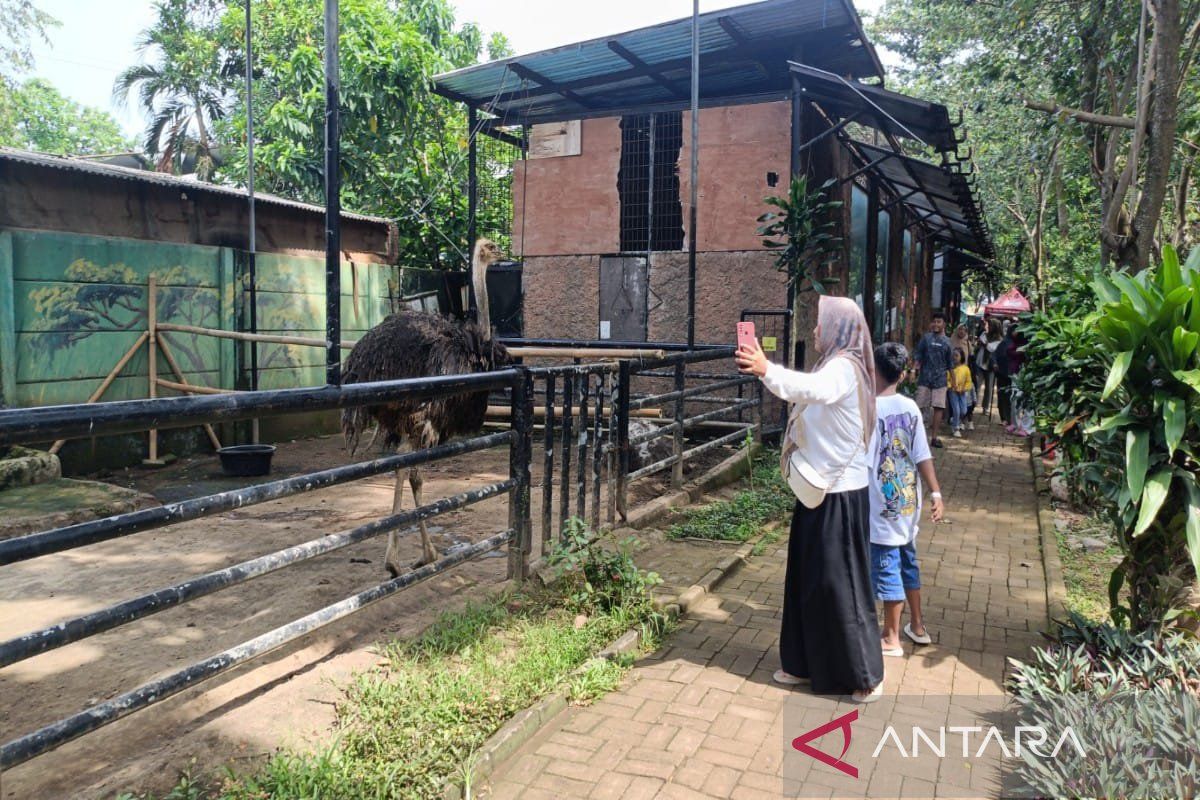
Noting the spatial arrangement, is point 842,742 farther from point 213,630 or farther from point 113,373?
point 113,373

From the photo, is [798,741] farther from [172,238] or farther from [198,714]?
[172,238]

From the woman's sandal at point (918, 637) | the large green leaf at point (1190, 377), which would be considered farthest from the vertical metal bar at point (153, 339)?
the large green leaf at point (1190, 377)

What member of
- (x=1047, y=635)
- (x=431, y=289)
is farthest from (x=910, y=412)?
(x=431, y=289)

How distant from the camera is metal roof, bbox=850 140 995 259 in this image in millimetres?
11273

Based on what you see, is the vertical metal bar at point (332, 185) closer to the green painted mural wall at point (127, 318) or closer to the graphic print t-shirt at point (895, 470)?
the graphic print t-shirt at point (895, 470)

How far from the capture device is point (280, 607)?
191 inches

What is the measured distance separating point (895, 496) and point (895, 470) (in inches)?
5.4

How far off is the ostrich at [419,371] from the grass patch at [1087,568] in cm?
361

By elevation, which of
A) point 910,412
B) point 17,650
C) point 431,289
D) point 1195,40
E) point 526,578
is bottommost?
point 526,578

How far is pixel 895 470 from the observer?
14.7ft

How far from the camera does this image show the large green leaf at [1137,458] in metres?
3.73

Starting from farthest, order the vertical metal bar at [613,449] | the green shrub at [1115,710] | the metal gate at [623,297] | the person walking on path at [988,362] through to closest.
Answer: the person walking on path at [988,362] → the metal gate at [623,297] → the vertical metal bar at [613,449] → the green shrub at [1115,710]

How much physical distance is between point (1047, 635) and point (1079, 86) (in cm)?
886

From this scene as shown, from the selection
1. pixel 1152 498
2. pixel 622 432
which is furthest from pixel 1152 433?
pixel 622 432
